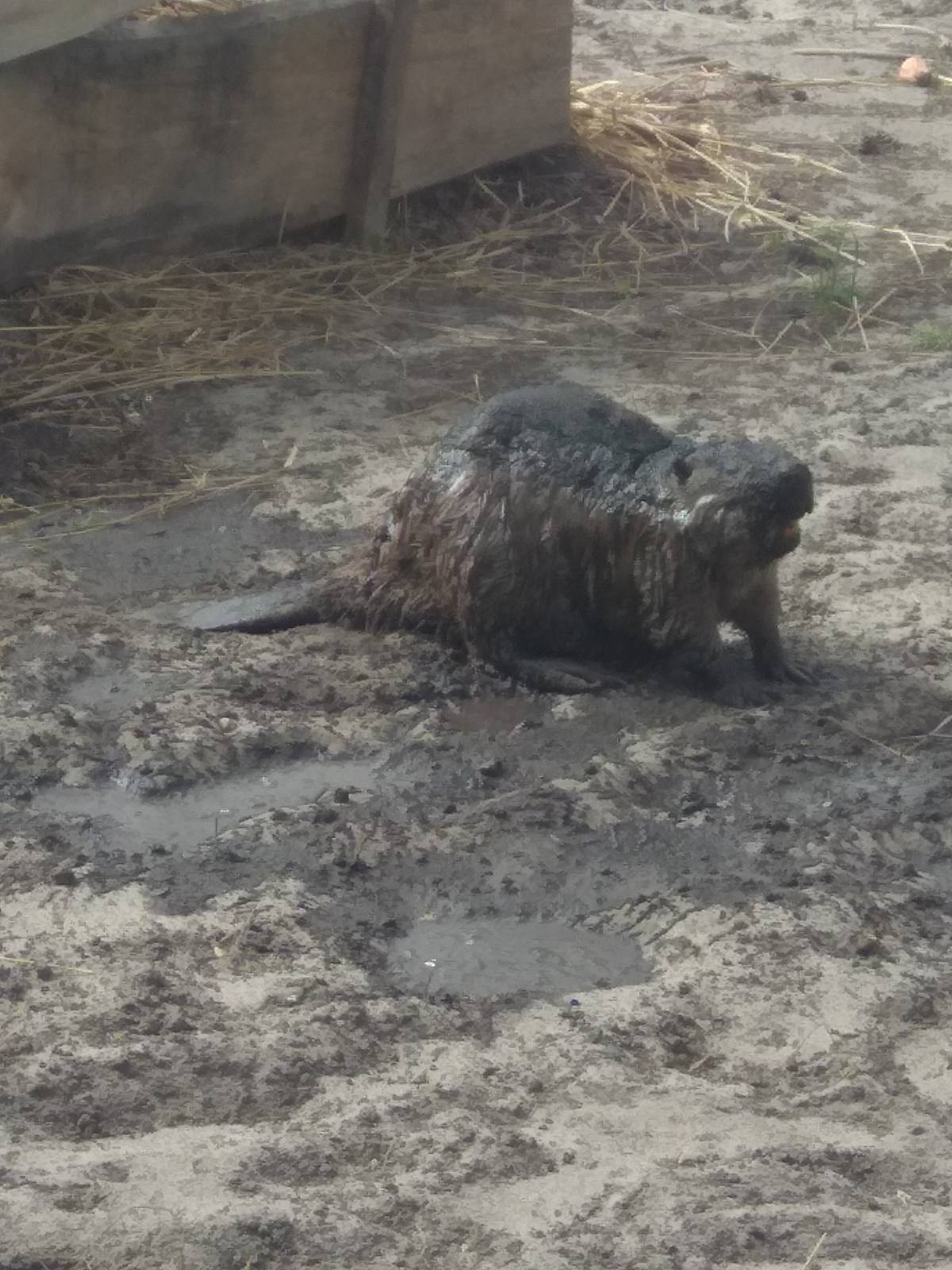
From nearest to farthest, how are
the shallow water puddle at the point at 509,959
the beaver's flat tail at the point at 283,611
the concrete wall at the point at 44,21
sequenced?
1. the shallow water puddle at the point at 509,959
2. the beaver's flat tail at the point at 283,611
3. the concrete wall at the point at 44,21

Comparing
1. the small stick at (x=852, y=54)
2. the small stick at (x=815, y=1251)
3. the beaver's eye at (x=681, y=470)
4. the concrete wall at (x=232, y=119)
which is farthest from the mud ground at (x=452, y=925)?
the small stick at (x=852, y=54)

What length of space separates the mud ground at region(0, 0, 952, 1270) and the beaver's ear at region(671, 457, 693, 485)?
474mm

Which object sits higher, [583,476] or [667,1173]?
[583,476]

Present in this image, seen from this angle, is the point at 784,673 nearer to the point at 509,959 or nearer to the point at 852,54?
the point at 509,959

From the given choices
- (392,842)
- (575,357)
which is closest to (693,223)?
(575,357)

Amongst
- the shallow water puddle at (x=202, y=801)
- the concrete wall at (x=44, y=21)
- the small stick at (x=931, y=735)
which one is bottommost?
the small stick at (x=931, y=735)

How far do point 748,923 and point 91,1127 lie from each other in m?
1.13

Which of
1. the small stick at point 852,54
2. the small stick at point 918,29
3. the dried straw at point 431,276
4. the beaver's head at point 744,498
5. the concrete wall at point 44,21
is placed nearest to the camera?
the beaver's head at point 744,498

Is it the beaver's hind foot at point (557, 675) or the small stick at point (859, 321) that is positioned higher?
the small stick at point (859, 321)

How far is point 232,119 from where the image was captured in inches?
236

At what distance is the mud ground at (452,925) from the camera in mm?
2244

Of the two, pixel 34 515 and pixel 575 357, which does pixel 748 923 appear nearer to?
pixel 34 515

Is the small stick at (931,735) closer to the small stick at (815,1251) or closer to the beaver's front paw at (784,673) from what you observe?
the beaver's front paw at (784,673)

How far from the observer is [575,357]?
5484mm
